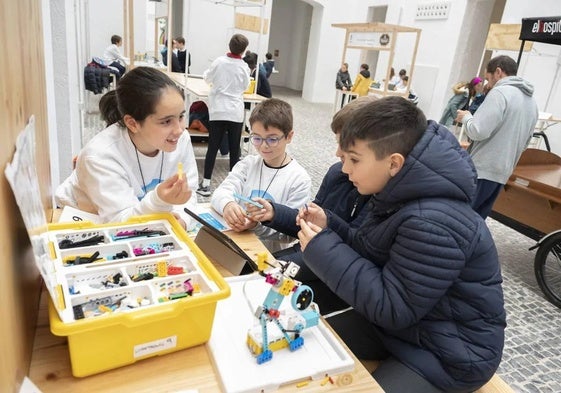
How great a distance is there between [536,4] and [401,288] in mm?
8751

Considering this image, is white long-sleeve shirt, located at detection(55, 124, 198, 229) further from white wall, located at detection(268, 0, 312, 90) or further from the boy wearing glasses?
white wall, located at detection(268, 0, 312, 90)

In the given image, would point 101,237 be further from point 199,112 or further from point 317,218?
point 199,112

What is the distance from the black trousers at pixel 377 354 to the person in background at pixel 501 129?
2298mm

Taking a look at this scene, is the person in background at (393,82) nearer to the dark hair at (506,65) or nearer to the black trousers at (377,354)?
the dark hair at (506,65)

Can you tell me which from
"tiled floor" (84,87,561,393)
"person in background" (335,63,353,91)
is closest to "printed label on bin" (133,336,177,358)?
"tiled floor" (84,87,561,393)

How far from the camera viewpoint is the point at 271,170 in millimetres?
1944

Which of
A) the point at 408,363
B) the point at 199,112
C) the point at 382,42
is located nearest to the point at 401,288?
the point at 408,363

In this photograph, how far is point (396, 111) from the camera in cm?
109

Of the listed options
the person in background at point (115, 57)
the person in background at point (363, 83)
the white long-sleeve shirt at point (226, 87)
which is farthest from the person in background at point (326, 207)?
the person in background at point (363, 83)

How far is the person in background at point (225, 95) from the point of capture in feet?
13.5

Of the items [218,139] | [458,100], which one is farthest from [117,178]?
[458,100]

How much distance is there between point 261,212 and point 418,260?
2.34 ft

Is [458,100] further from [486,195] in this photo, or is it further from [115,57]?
[115,57]

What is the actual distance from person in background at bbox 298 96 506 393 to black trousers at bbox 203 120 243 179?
10.0ft
